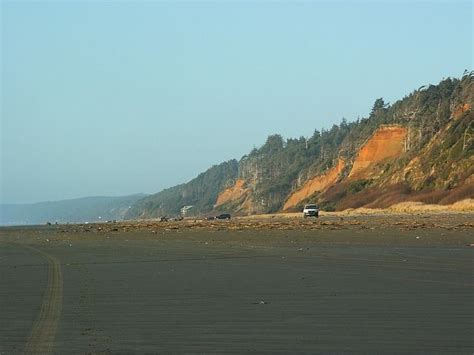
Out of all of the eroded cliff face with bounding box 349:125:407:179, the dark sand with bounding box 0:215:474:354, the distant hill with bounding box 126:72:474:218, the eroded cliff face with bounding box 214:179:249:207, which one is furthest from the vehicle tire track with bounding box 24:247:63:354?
the eroded cliff face with bounding box 214:179:249:207

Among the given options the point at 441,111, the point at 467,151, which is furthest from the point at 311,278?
the point at 441,111

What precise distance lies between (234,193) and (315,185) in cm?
5828

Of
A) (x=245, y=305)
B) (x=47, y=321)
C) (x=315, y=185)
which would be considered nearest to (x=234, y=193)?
(x=315, y=185)

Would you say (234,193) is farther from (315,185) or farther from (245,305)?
(245,305)

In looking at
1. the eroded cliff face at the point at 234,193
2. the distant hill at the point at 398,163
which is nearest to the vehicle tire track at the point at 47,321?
the distant hill at the point at 398,163

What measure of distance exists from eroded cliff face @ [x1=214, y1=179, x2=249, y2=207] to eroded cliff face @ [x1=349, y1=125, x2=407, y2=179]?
221ft

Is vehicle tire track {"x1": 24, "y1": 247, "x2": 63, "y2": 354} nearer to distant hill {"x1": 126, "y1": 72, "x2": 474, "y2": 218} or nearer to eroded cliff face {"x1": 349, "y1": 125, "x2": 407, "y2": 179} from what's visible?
distant hill {"x1": 126, "y1": 72, "x2": 474, "y2": 218}

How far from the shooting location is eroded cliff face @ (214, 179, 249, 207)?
6869 inches

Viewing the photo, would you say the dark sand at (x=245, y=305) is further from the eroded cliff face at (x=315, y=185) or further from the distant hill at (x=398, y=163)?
the eroded cliff face at (x=315, y=185)

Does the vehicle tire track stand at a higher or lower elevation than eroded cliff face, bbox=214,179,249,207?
lower

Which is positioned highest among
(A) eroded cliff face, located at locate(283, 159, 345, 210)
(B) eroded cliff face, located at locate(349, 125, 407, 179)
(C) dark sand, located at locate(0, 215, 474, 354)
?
(B) eroded cliff face, located at locate(349, 125, 407, 179)

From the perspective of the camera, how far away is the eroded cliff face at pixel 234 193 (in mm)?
174462

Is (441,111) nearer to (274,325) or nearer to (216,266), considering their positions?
(216,266)

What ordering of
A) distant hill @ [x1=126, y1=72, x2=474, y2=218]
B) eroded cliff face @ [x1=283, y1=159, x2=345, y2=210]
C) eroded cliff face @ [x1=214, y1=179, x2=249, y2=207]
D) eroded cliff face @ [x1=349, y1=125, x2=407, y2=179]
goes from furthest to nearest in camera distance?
eroded cliff face @ [x1=214, y1=179, x2=249, y2=207], eroded cliff face @ [x1=283, y1=159, x2=345, y2=210], eroded cliff face @ [x1=349, y1=125, x2=407, y2=179], distant hill @ [x1=126, y1=72, x2=474, y2=218]
